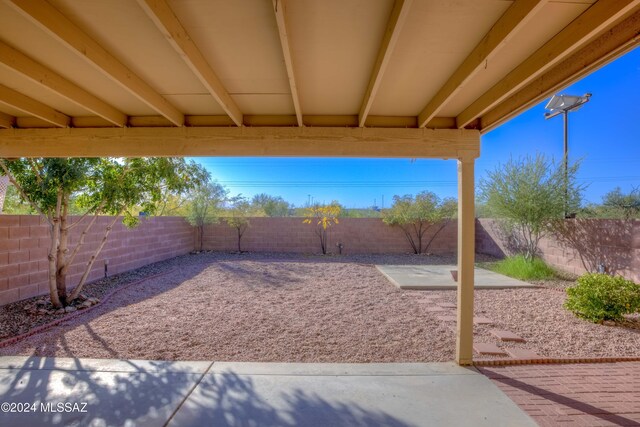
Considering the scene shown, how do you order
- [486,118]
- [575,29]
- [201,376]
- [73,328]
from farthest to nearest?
1. [73,328]
2. [486,118]
3. [201,376]
4. [575,29]

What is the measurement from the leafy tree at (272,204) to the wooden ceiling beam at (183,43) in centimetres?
1881

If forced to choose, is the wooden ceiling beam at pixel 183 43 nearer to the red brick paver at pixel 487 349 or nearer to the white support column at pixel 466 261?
the white support column at pixel 466 261

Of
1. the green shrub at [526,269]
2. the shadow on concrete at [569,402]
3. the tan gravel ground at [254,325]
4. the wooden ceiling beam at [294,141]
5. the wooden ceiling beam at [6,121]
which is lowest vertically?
the shadow on concrete at [569,402]

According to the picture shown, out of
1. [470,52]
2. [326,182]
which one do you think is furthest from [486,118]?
[326,182]

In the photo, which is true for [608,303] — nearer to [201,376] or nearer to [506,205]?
[506,205]

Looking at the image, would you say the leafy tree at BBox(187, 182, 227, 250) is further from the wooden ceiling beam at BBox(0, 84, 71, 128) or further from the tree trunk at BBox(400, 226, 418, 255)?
the wooden ceiling beam at BBox(0, 84, 71, 128)

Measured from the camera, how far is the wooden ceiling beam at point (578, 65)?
207cm

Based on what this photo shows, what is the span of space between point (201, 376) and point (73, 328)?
257 centimetres

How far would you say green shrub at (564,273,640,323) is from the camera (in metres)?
5.07

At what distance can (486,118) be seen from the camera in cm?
371

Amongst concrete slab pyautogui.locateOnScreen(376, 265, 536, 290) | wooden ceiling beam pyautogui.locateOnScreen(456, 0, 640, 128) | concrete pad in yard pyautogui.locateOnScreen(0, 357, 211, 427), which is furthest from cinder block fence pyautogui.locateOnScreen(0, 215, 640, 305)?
wooden ceiling beam pyautogui.locateOnScreen(456, 0, 640, 128)

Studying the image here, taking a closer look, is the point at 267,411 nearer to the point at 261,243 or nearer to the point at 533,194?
the point at 533,194

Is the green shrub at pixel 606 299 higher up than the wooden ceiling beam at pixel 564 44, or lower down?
lower down

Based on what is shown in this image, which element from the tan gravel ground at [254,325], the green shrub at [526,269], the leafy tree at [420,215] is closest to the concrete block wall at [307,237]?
the leafy tree at [420,215]
